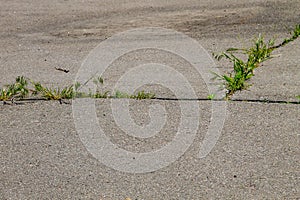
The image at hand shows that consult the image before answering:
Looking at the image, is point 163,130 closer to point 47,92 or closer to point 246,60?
point 47,92

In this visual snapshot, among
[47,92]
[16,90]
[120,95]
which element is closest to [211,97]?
[120,95]

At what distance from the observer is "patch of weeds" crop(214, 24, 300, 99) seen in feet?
13.4

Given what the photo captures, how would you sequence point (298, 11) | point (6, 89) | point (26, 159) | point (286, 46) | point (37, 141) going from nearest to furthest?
point (26, 159) < point (37, 141) < point (6, 89) < point (286, 46) < point (298, 11)

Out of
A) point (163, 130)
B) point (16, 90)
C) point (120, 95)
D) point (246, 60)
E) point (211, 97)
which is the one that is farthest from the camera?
point (246, 60)

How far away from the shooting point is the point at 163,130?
3.52m

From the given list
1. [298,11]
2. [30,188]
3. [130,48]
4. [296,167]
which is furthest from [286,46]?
[30,188]

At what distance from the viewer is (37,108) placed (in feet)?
12.9

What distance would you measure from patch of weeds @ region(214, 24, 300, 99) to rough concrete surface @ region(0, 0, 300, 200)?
83 millimetres

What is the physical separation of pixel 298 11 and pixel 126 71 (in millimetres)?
2396

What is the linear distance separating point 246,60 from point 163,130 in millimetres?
1468

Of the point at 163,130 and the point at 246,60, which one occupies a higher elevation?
the point at 246,60

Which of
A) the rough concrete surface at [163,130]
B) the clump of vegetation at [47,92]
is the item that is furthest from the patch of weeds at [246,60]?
the clump of vegetation at [47,92]

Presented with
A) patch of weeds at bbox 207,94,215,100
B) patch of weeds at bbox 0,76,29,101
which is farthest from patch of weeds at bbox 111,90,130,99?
patch of weeds at bbox 0,76,29,101

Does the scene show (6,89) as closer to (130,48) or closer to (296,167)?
(130,48)
